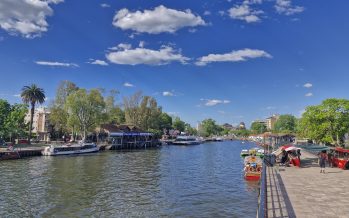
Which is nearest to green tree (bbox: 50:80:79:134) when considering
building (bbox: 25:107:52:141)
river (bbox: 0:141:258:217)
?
building (bbox: 25:107:52:141)

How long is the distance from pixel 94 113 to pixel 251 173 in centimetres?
7222

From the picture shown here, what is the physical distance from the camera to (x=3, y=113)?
87938 mm

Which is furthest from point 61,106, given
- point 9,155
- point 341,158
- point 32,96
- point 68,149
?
point 341,158

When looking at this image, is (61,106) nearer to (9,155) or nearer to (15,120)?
(15,120)

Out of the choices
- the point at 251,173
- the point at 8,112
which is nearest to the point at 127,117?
the point at 8,112

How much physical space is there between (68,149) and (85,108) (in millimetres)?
22244

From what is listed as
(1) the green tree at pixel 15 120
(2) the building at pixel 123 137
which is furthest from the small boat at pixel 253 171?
(2) the building at pixel 123 137

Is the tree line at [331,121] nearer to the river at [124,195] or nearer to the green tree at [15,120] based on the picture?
the river at [124,195]

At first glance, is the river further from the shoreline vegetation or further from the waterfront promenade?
the shoreline vegetation

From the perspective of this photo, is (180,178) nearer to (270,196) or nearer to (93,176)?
(93,176)

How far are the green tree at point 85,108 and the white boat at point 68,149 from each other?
1367cm

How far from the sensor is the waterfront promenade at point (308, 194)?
637 inches

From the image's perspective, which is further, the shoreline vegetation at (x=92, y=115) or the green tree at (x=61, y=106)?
the green tree at (x=61, y=106)

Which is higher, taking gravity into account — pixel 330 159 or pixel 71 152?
pixel 330 159
